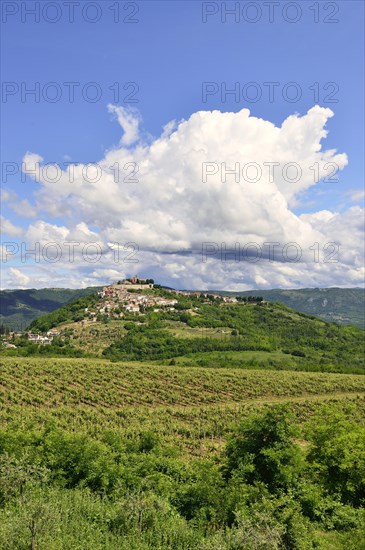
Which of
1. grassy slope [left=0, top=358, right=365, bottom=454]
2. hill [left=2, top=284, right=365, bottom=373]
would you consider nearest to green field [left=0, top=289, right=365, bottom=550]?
grassy slope [left=0, top=358, right=365, bottom=454]

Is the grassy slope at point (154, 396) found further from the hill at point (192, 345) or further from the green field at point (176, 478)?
the hill at point (192, 345)

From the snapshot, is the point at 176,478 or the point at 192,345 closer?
the point at 176,478

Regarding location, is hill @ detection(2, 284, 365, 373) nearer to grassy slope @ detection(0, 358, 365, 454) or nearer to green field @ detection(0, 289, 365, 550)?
grassy slope @ detection(0, 358, 365, 454)

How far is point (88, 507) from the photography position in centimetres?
1853

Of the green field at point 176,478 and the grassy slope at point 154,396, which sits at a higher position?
the green field at point 176,478

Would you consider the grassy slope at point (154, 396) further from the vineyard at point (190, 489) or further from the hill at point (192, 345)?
the hill at point (192, 345)

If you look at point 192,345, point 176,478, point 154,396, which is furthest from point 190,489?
point 192,345

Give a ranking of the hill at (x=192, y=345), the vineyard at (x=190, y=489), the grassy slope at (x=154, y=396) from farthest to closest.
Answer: the hill at (x=192, y=345), the grassy slope at (x=154, y=396), the vineyard at (x=190, y=489)

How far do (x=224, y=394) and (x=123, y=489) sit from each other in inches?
2505

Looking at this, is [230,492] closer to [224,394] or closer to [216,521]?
[216,521]

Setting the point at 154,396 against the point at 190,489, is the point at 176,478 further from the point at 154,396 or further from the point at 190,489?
the point at 154,396

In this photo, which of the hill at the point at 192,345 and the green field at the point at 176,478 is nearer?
the green field at the point at 176,478

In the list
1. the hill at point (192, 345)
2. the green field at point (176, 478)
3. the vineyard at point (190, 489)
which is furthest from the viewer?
the hill at point (192, 345)

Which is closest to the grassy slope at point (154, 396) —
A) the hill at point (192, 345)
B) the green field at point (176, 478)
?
the green field at point (176, 478)
